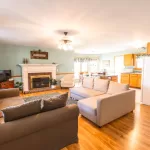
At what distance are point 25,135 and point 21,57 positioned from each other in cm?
483

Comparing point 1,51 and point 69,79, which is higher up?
point 1,51

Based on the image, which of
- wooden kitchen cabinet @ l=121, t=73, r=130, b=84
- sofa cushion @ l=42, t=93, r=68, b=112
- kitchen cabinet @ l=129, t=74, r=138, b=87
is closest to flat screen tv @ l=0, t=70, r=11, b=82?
sofa cushion @ l=42, t=93, r=68, b=112

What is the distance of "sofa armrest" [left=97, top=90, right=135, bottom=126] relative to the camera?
226cm

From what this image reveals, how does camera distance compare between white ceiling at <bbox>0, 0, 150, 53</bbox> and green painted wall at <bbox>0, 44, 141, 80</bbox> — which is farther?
green painted wall at <bbox>0, 44, 141, 80</bbox>

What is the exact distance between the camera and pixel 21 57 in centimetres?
543

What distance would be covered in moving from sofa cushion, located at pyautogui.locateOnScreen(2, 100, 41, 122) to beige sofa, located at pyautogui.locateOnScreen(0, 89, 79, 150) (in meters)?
0.07

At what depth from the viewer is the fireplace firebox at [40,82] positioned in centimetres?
568

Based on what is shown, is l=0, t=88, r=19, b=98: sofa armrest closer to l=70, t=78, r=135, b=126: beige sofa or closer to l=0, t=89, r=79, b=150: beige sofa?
l=70, t=78, r=135, b=126: beige sofa

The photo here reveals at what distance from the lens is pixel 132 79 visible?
6309mm

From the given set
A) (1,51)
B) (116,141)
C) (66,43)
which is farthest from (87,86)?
(1,51)

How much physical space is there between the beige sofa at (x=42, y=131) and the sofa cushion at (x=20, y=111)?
0.07 m

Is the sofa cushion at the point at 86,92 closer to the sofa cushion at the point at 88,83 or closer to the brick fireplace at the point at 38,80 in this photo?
the sofa cushion at the point at 88,83

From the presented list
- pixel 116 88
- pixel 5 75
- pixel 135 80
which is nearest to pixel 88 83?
pixel 116 88

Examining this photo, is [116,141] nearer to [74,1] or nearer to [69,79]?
[74,1]
